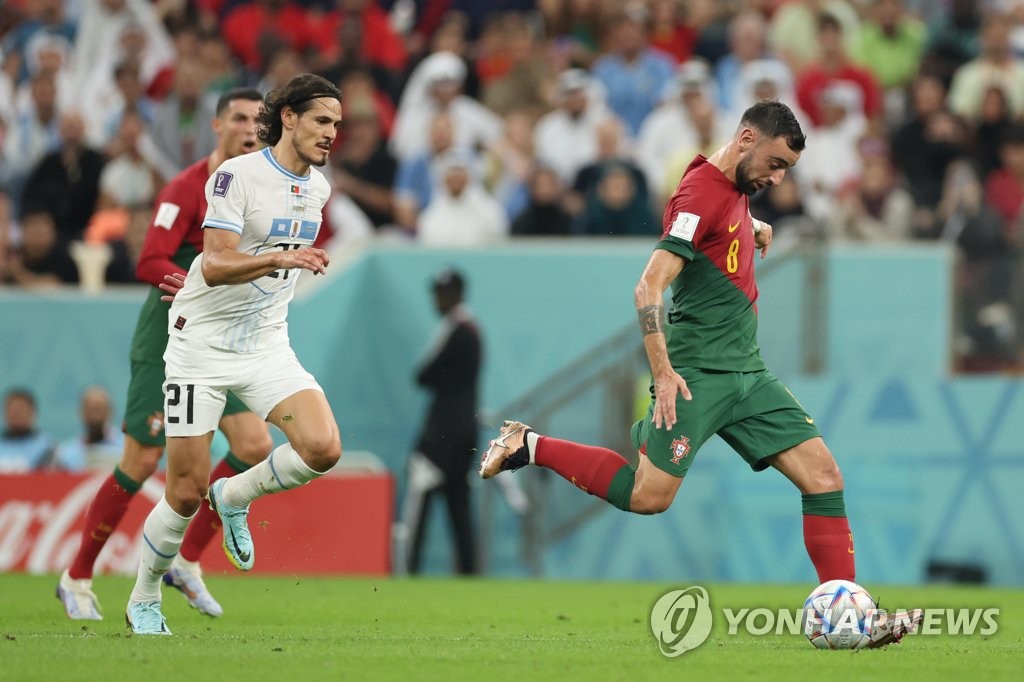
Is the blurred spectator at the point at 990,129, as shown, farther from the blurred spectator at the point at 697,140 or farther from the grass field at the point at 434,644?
the grass field at the point at 434,644

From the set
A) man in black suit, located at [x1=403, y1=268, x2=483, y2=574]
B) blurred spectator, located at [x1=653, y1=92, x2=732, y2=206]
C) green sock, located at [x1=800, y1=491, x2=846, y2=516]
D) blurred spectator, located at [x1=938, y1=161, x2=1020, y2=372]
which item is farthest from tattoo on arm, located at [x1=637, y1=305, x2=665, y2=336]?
blurred spectator, located at [x1=653, y1=92, x2=732, y2=206]

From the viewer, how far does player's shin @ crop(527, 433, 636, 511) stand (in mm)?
9297

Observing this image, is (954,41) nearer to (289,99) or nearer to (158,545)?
(289,99)

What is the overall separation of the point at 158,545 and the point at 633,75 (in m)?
11.8

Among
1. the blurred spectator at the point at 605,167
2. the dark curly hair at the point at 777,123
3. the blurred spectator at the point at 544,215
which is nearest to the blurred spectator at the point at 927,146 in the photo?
the blurred spectator at the point at 605,167

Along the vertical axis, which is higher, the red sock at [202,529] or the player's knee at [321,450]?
the player's knee at [321,450]

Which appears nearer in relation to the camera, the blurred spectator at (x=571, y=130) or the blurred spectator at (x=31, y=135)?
the blurred spectator at (x=571, y=130)

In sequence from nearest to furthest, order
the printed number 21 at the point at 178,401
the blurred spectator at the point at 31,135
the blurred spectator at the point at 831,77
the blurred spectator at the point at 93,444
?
the printed number 21 at the point at 178,401
the blurred spectator at the point at 93,444
the blurred spectator at the point at 831,77
the blurred spectator at the point at 31,135

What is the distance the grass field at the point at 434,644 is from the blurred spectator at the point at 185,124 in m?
7.25

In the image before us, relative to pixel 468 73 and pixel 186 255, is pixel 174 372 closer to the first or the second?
pixel 186 255

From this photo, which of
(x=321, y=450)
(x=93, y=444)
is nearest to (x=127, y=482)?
(x=321, y=450)

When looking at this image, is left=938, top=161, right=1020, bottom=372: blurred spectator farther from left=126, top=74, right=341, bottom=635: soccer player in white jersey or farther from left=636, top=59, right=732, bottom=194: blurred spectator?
left=126, top=74, right=341, bottom=635: soccer player in white jersey

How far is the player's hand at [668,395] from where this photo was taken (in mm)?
8883

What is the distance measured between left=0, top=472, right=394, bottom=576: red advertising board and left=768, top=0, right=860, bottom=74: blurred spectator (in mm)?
7549
